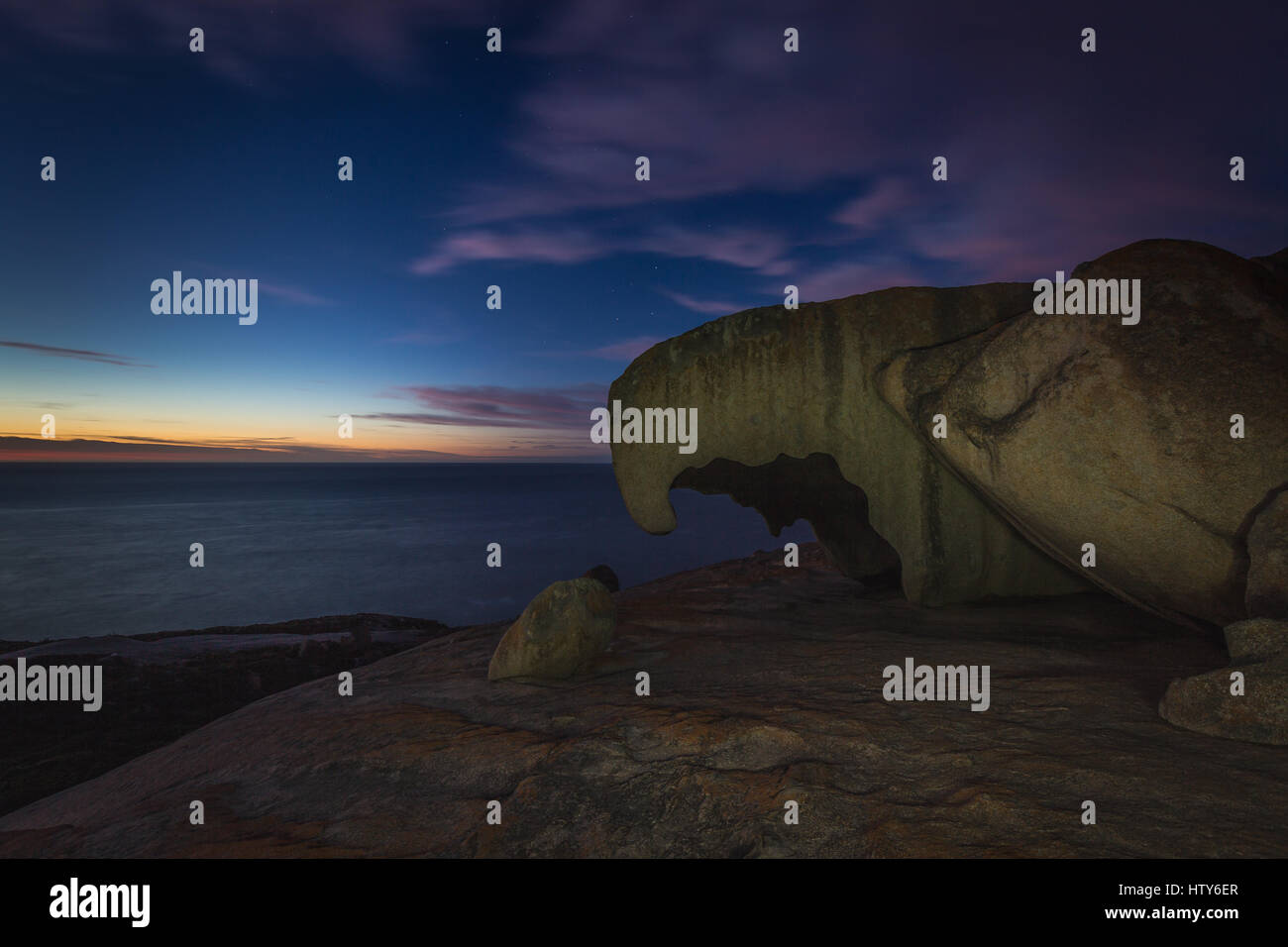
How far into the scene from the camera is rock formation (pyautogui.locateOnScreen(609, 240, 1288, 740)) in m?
4.93

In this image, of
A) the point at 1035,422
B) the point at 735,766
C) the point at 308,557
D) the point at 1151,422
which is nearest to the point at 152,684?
the point at 735,766

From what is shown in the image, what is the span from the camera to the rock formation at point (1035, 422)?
493 cm

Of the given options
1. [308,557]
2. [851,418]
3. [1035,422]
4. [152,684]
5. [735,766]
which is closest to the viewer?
[735,766]

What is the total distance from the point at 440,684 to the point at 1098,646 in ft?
18.3

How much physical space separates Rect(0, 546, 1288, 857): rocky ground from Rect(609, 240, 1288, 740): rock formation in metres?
0.83

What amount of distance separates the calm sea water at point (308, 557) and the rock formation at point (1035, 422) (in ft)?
36.3

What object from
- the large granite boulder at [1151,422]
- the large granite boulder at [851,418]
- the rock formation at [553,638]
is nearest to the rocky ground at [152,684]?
the rock formation at [553,638]

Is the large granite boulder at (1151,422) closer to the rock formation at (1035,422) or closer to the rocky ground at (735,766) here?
the rock formation at (1035,422)

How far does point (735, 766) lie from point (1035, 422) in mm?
4037

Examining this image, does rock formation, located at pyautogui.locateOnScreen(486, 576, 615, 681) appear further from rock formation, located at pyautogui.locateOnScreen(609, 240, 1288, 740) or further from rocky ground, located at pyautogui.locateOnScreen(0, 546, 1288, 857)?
rock formation, located at pyautogui.locateOnScreen(609, 240, 1288, 740)

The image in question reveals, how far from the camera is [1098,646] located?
548 centimetres

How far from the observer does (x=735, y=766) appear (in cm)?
352

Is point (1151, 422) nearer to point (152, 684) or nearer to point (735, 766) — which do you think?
point (735, 766)
